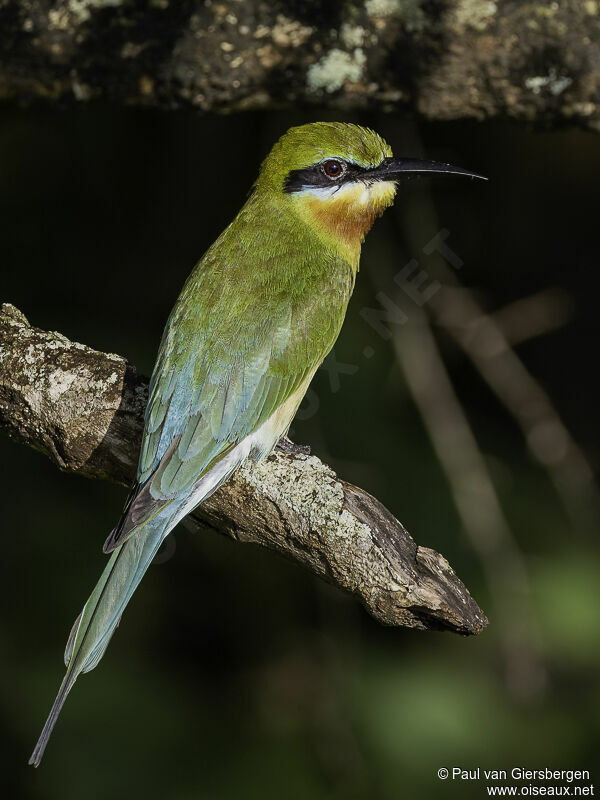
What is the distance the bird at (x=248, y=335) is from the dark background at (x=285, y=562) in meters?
0.68

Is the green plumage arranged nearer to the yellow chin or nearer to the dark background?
the yellow chin

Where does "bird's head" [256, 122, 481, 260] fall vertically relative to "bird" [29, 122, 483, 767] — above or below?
above

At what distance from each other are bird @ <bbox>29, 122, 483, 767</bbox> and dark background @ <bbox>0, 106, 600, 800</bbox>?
0.68 m

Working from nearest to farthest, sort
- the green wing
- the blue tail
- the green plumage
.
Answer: the blue tail, the green plumage, the green wing

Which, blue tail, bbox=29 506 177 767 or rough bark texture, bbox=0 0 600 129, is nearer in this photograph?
blue tail, bbox=29 506 177 767

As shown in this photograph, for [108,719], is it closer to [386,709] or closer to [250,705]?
[250,705]

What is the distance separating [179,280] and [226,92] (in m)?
0.96

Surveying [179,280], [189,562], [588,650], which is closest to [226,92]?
[179,280]

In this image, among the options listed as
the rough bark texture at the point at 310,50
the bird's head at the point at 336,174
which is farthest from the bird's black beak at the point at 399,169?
the rough bark texture at the point at 310,50

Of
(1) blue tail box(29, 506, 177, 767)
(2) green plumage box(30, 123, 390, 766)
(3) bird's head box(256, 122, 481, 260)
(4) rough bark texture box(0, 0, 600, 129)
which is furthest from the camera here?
(4) rough bark texture box(0, 0, 600, 129)

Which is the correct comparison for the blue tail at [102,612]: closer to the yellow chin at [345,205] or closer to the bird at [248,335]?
the bird at [248,335]

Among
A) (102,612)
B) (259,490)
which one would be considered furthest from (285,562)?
(102,612)

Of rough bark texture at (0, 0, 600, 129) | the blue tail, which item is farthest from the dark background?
the blue tail

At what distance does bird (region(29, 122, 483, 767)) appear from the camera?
2518 mm
